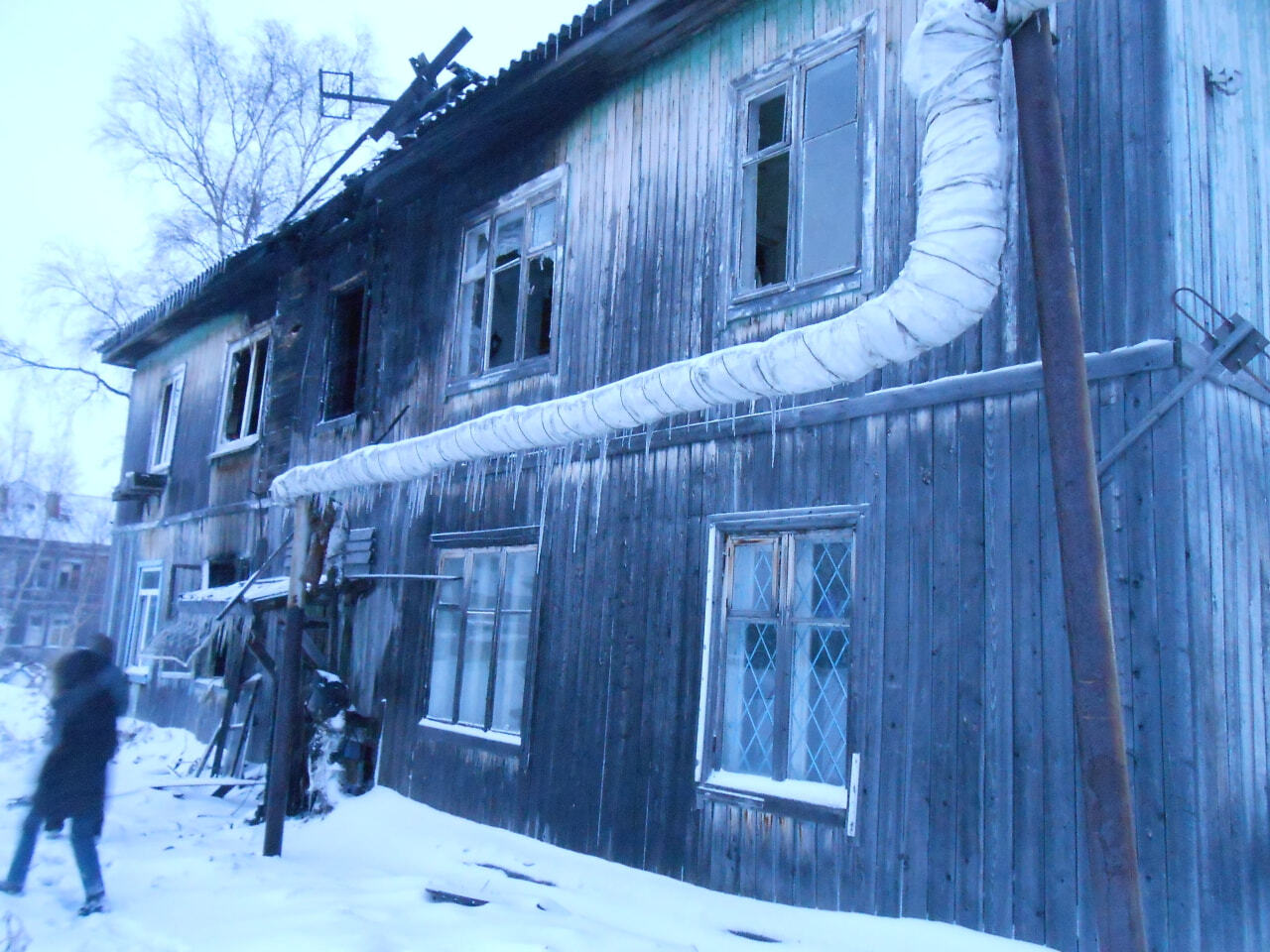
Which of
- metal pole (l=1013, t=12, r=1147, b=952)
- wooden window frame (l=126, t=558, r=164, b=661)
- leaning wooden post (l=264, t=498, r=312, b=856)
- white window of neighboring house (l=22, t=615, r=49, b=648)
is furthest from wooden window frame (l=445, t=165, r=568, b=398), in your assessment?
white window of neighboring house (l=22, t=615, r=49, b=648)

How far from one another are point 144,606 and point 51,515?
26.7 m

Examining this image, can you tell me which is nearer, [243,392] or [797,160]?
[797,160]

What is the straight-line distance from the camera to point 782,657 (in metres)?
5.65

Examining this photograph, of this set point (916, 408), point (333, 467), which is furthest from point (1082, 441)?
point (333, 467)

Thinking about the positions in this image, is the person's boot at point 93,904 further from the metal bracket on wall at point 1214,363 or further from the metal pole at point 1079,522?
the metal bracket on wall at point 1214,363

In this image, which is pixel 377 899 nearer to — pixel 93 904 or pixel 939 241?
pixel 93 904

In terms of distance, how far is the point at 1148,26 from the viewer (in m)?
4.60

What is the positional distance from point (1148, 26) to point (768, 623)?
3.72 m

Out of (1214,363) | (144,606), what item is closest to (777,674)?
(1214,363)

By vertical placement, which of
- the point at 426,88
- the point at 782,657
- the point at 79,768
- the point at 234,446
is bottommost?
the point at 79,768

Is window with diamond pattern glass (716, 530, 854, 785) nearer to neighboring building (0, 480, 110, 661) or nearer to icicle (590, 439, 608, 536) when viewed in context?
icicle (590, 439, 608, 536)

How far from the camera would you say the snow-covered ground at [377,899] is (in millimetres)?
4707

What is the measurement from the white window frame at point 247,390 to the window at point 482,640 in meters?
5.15

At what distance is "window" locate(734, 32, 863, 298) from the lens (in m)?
5.98
